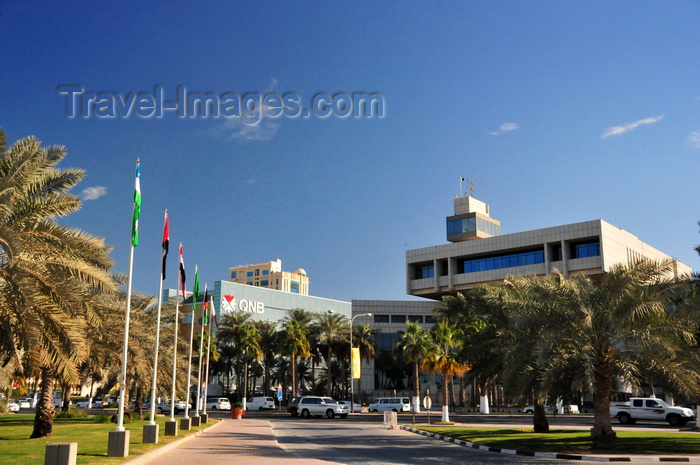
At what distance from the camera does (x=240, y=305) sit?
368 feet

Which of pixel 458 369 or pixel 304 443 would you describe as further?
pixel 458 369

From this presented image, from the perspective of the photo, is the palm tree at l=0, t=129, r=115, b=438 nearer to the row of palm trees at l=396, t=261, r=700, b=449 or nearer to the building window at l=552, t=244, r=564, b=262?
the row of palm trees at l=396, t=261, r=700, b=449

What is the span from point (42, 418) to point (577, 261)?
213ft

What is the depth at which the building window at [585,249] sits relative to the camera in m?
74.1

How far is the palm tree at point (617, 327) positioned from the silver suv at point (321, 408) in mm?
33696

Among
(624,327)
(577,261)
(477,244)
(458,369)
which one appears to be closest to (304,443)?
(624,327)

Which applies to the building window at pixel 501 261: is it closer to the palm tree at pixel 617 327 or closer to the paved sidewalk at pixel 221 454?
the palm tree at pixel 617 327

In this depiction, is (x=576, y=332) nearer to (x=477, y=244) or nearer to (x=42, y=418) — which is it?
(x=42, y=418)

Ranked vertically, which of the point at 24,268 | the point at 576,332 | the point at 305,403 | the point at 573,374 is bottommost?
the point at 305,403

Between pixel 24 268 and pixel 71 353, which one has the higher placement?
pixel 24 268

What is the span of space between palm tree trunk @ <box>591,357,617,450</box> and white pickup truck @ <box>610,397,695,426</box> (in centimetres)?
2225

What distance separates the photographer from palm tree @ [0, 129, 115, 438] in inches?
586

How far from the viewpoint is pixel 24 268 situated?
15.2 meters

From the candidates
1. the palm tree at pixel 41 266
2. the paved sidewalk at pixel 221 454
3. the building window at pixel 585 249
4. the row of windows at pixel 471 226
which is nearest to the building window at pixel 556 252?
the building window at pixel 585 249
